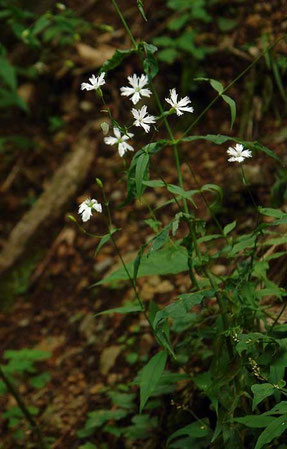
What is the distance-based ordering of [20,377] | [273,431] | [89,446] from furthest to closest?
[20,377]
[89,446]
[273,431]

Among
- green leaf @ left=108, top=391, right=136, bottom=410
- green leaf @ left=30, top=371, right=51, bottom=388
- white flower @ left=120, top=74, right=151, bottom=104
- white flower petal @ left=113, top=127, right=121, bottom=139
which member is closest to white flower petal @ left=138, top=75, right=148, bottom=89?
white flower @ left=120, top=74, right=151, bottom=104

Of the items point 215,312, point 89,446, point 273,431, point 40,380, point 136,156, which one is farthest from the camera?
point 40,380

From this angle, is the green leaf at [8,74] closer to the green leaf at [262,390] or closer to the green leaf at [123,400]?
the green leaf at [123,400]

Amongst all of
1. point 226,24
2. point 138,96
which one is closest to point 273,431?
point 138,96

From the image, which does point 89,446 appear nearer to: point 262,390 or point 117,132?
point 262,390

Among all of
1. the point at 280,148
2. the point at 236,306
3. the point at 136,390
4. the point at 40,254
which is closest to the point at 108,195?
the point at 40,254

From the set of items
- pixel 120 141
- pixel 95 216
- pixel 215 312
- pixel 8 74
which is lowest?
pixel 215 312

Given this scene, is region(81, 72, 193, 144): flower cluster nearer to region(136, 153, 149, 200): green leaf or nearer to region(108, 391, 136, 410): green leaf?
region(136, 153, 149, 200): green leaf

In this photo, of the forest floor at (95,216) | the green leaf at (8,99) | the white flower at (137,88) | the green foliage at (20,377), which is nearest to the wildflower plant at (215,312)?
the white flower at (137,88)

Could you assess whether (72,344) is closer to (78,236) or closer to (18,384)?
(18,384)
